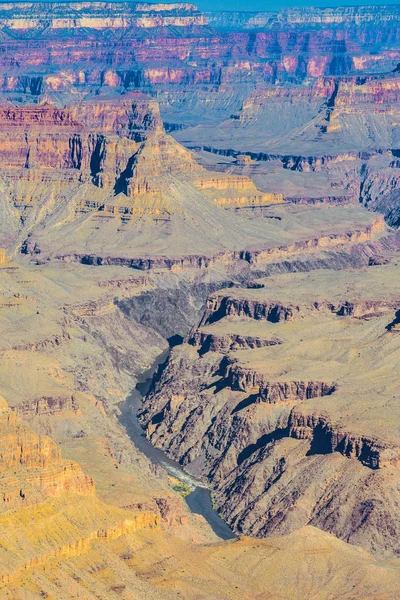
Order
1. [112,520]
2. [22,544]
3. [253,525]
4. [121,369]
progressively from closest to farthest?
[22,544]
[112,520]
[253,525]
[121,369]

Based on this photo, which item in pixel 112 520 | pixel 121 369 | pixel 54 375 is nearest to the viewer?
pixel 112 520

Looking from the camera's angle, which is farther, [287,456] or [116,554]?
[287,456]

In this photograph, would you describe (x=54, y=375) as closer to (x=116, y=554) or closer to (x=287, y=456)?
(x=287, y=456)

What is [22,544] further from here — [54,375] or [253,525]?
[54,375]

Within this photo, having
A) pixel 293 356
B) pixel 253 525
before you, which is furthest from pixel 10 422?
pixel 293 356

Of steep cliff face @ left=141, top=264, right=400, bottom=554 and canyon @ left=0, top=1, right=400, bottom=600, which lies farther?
steep cliff face @ left=141, top=264, right=400, bottom=554

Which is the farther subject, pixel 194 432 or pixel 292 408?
pixel 194 432

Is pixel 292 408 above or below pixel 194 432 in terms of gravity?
above

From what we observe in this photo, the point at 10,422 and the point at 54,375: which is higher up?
the point at 10,422

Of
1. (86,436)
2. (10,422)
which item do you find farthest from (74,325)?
(10,422)

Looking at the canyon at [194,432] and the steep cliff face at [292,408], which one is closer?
the canyon at [194,432]
